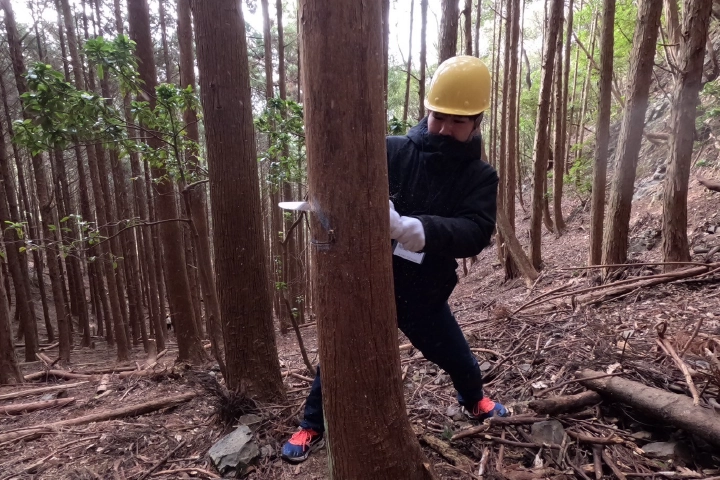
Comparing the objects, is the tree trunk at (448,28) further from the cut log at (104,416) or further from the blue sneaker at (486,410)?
the cut log at (104,416)

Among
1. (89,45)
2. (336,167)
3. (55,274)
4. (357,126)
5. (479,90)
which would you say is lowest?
(55,274)

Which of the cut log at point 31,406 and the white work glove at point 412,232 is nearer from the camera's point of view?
the white work glove at point 412,232

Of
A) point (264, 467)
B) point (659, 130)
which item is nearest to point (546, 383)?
point (264, 467)

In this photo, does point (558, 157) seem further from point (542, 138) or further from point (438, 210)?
point (438, 210)

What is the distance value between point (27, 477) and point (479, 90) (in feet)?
11.0

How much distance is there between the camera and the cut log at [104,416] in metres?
3.32

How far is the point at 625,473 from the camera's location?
1991mm

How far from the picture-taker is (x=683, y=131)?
483 centimetres

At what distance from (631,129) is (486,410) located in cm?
442

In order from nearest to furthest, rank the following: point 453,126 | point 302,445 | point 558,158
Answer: point 453,126 < point 302,445 < point 558,158

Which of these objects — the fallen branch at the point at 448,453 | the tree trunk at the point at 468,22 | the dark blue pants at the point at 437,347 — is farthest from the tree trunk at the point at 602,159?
the fallen branch at the point at 448,453

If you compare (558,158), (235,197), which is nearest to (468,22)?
(558,158)

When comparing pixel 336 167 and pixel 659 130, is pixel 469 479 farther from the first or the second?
pixel 659 130

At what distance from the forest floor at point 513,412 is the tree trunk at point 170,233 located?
979 mm
